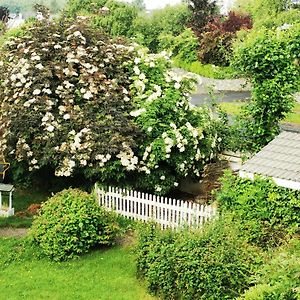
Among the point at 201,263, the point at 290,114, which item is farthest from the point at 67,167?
the point at 290,114

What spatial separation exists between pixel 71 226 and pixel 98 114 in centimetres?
337

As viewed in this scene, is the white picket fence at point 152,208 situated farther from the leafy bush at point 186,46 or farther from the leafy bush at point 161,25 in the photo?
the leafy bush at point 161,25

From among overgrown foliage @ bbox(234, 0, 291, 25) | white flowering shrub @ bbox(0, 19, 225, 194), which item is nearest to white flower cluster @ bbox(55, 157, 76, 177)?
white flowering shrub @ bbox(0, 19, 225, 194)

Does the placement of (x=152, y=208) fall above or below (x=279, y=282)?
below

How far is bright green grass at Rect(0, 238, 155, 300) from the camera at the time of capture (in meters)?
10.2

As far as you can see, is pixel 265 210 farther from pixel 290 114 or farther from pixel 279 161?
pixel 290 114

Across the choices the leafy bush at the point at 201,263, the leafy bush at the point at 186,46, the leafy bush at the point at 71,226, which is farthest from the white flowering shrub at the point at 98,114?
the leafy bush at the point at 186,46

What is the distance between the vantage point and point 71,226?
11.4 meters

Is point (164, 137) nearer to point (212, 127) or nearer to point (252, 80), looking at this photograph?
point (212, 127)

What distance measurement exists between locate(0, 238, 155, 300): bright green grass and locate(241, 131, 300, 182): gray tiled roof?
3.06 m

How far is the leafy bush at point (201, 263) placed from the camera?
30.5 feet

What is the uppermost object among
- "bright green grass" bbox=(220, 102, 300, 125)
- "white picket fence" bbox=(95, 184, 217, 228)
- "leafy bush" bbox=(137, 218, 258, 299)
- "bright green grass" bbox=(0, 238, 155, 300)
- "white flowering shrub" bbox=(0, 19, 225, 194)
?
"white flowering shrub" bbox=(0, 19, 225, 194)

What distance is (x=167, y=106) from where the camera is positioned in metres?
13.9

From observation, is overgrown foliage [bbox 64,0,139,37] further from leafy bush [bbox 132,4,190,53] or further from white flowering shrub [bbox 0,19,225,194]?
white flowering shrub [bbox 0,19,225,194]
